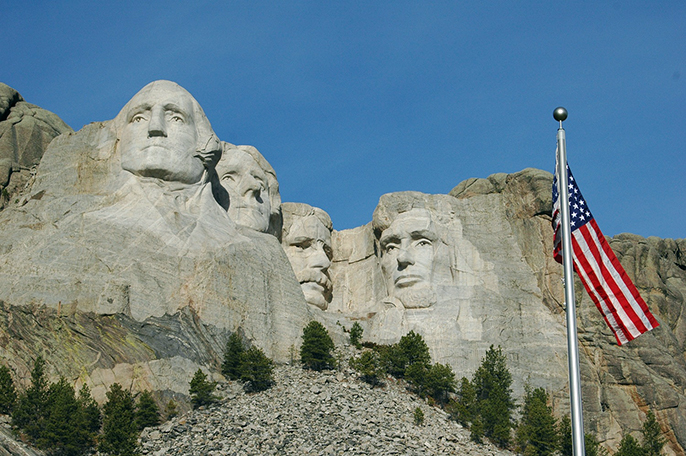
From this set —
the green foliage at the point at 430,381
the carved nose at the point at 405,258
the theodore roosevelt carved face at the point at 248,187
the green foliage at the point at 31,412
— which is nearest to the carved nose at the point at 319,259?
the theodore roosevelt carved face at the point at 248,187

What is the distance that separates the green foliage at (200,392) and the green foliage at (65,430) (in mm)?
2849

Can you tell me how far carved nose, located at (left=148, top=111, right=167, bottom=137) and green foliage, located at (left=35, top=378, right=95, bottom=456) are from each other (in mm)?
9075

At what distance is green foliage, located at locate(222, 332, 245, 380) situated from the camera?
99.0ft

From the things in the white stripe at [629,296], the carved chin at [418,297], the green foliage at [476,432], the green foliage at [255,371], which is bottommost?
the green foliage at [476,432]

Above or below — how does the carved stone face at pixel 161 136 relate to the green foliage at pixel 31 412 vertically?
above

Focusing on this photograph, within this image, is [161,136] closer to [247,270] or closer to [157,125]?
[157,125]

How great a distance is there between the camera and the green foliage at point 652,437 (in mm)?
32406

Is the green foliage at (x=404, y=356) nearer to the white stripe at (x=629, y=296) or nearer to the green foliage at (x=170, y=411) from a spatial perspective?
the green foliage at (x=170, y=411)

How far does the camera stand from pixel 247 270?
3250cm

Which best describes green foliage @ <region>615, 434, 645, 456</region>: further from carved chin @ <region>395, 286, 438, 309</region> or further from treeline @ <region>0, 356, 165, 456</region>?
treeline @ <region>0, 356, 165, 456</region>

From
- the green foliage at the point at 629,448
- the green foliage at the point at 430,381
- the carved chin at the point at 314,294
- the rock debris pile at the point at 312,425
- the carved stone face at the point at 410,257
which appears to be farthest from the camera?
the carved chin at the point at 314,294

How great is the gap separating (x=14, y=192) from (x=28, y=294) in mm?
7263

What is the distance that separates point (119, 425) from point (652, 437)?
1411 centimetres

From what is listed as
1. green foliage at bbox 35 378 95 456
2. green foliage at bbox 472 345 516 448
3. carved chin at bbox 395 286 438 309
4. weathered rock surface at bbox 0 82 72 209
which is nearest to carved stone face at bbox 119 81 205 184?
weathered rock surface at bbox 0 82 72 209
